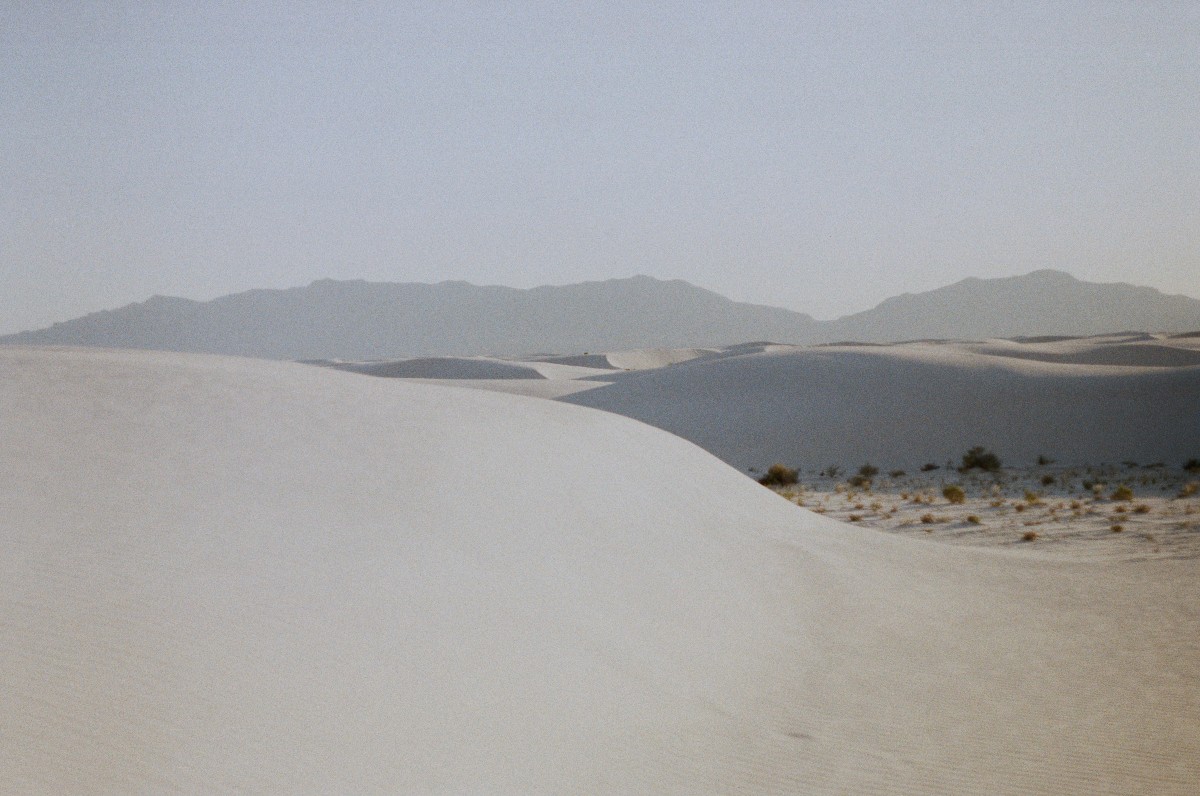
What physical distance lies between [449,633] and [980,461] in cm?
2455

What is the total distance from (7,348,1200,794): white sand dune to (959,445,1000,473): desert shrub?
16.8 meters

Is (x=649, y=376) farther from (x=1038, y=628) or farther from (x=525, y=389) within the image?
(x=1038, y=628)

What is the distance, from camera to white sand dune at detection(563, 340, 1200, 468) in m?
31.1

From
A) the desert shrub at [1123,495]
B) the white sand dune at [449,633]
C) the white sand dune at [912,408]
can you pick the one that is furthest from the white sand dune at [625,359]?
the white sand dune at [449,633]

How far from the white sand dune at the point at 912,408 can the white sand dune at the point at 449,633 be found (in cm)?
2022

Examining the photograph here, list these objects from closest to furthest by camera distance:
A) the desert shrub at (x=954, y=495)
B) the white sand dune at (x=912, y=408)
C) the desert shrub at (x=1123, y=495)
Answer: the desert shrub at (x=1123, y=495) < the desert shrub at (x=954, y=495) < the white sand dune at (x=912, y=408)

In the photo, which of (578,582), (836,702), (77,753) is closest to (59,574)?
(77,753)

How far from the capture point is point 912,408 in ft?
113

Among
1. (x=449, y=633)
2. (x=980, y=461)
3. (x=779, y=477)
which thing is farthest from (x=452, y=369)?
(x=449, y=633)

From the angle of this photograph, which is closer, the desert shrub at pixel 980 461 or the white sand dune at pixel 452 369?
the desert shrub at pixel 980 461

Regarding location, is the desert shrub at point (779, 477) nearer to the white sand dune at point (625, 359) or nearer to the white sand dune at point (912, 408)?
the white sand dune at point (912, 408)

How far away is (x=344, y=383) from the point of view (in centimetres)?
1162

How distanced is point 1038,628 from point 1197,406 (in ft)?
86.8

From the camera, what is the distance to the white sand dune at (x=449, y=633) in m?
4.97
